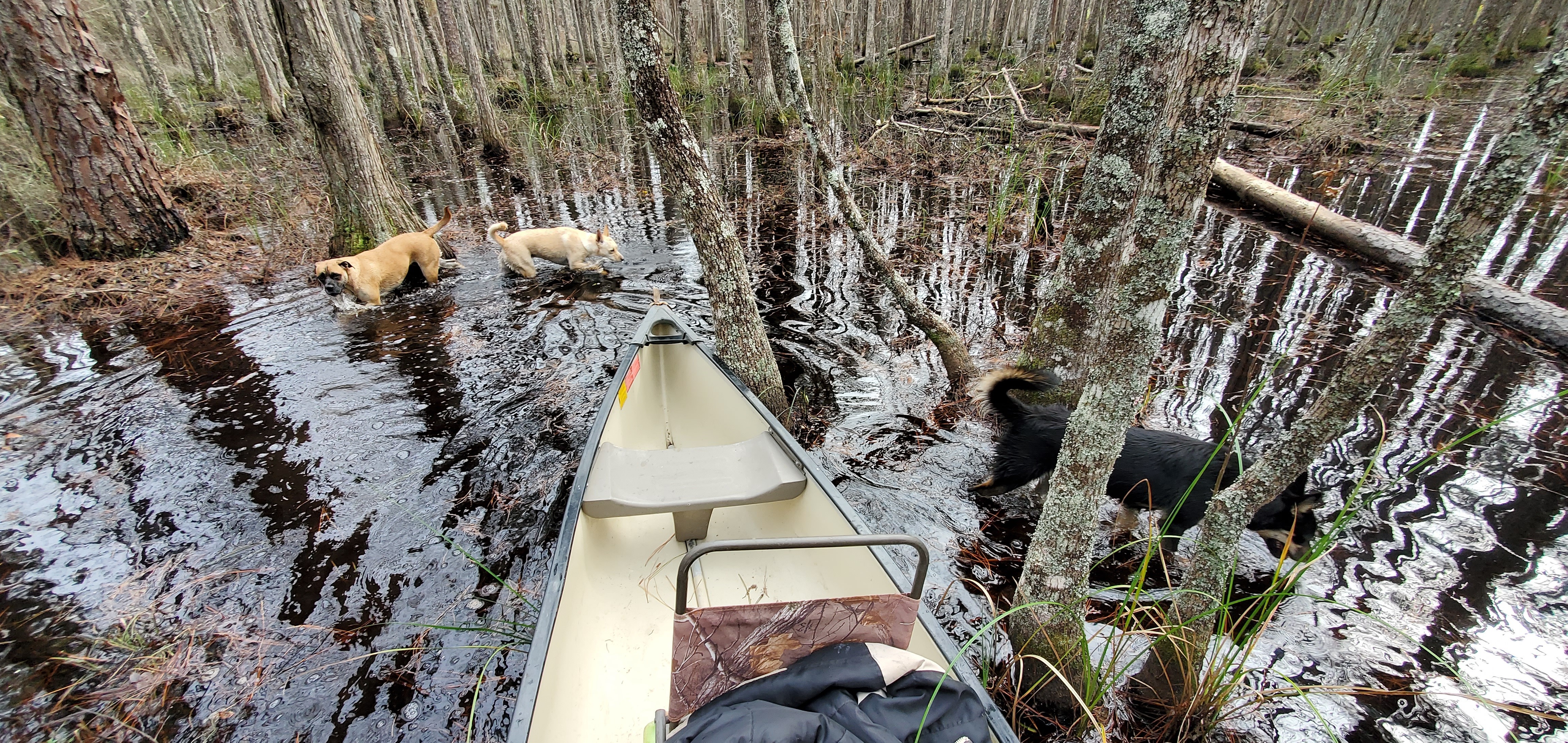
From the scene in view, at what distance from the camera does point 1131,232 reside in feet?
5.43

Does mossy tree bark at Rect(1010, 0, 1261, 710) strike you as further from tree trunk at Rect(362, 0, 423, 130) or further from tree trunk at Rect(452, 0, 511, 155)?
tree trunk at Rect(362, 0, 423, 130)

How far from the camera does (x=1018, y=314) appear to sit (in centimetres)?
523

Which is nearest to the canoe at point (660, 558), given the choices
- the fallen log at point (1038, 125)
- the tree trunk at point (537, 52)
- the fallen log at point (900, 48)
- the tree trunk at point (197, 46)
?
the fallen log at point (1038, 125)

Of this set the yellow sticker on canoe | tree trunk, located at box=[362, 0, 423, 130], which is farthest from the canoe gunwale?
tree trunk, located at box=[362, 0, 423, 130]

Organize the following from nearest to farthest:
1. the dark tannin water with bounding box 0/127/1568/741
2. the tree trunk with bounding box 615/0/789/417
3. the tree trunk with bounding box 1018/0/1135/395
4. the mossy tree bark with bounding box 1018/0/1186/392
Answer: the mossy tree bark with bounding box 1018/0/1186/392 < the tree trunk with bounding box 1018/0/1135/395 < the dark tannin water with bounding box 0/127/1568/741 < the tree trunk with bounding box 615/0/789/417

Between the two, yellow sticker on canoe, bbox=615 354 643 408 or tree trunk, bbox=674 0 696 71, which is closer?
yellow sticker on canoe, bbox=615 354 643 408

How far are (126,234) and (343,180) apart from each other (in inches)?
94.5

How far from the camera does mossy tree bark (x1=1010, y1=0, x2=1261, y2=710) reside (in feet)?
4.72

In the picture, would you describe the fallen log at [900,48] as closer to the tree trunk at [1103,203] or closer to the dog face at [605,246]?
the dog face at [605,246]

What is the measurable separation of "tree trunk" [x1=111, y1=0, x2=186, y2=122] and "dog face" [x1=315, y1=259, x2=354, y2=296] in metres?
10.0

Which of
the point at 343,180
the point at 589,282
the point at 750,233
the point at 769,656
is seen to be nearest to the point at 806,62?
the point at 750,233

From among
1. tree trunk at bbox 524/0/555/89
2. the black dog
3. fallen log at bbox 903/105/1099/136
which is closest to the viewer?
the black dog

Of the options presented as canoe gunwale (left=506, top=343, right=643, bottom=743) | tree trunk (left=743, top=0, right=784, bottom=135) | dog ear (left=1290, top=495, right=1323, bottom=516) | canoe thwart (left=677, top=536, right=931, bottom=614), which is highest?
tree trunk (left=743, top=0, right=784, bottom=135)

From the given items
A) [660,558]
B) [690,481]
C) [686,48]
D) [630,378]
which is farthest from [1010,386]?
[686,48]
